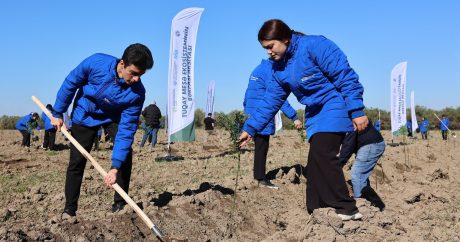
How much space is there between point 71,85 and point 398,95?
47.5 feet

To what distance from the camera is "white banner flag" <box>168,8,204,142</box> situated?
10.1m

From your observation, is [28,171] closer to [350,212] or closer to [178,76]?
[178,76]

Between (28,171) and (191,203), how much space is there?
200 inches

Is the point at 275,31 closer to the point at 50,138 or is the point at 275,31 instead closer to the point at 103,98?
the point at 103,98

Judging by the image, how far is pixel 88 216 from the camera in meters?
4.53

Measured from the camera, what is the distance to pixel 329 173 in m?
3.91

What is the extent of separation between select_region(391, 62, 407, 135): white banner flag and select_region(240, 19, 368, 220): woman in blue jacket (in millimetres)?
13563

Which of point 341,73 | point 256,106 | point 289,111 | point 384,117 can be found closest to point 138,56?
point 341,73

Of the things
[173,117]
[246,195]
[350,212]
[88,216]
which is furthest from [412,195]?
[173,117]

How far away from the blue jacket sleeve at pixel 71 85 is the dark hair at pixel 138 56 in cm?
47

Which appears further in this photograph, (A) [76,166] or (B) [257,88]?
(B) [257,88]

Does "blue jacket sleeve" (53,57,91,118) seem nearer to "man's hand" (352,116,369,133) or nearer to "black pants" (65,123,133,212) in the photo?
"black pants" (65,123,133,212)

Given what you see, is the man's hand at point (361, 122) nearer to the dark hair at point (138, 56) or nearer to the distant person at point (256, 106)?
the dark hair at point (138, 56)

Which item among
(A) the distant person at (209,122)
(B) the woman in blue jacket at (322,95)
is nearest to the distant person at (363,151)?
(B) the woman in blue jacket at (322,95)
